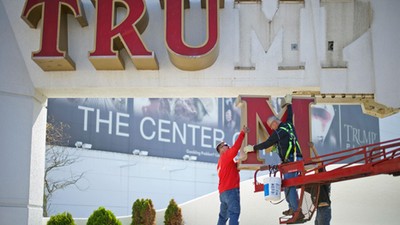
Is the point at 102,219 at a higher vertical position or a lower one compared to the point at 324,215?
lower

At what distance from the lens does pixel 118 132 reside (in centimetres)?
3894

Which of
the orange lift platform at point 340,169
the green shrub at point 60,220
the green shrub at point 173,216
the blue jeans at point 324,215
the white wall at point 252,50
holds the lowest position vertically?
the green shrub at point 173,216

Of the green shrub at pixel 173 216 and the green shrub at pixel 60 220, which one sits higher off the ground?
the green shrub at pixel 60 220

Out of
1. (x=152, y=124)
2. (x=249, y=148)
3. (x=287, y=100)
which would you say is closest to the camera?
(x=249, y=148)

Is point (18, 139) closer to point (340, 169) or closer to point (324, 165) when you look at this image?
point (324, 165)

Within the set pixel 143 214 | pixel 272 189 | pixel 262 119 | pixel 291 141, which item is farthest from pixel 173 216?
pixel 272 189

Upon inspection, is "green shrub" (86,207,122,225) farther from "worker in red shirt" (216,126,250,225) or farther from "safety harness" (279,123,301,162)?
"safety harness" (279,123,301,162)

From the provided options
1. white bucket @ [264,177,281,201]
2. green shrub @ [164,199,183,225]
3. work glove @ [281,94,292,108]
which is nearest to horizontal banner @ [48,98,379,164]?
green shrub @ [164,199,183,225]

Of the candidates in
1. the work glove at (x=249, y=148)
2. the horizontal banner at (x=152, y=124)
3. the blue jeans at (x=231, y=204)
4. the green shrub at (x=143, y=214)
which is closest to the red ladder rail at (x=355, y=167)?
the blue jeans at (x=231, y=204)

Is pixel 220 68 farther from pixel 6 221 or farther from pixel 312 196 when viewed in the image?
pixel 6 221

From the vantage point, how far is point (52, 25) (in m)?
11.6

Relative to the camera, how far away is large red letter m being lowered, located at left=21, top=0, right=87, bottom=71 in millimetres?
11414

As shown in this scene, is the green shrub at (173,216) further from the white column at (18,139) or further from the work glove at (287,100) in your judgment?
the work glove at (287,100)

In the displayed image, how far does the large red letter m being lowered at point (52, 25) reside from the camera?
1141 cm
